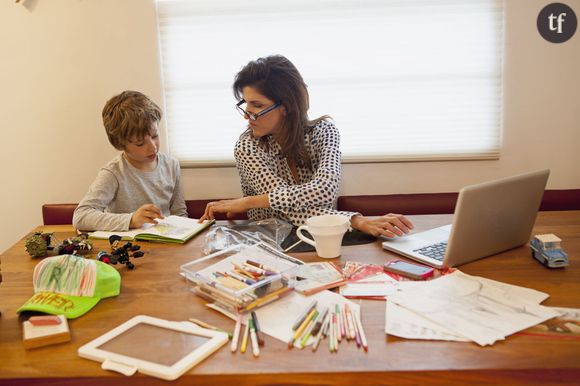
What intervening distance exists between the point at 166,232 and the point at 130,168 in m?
0.58

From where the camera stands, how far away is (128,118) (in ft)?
6.56

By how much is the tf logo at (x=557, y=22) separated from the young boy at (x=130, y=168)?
6.38 feet

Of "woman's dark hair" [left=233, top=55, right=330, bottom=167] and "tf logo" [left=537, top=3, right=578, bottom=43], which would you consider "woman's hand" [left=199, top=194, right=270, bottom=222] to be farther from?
"tf logo" [left=537, top=3, right=578, bottom=43]

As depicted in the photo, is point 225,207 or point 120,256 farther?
point 225,207

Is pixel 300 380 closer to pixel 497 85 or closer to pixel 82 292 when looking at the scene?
pixel 82 292

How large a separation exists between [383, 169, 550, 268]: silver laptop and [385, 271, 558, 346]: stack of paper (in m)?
0.10

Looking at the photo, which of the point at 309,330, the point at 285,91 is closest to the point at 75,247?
the point at 309,330

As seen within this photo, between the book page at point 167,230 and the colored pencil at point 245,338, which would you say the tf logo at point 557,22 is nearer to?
the book page at point 167,230

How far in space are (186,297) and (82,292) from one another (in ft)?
0.77

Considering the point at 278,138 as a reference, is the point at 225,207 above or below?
below

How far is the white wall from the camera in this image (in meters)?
2.60

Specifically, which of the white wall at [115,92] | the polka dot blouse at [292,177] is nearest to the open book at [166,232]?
the polka dot blouse at [292,177]

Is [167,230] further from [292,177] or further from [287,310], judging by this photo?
[287,310]

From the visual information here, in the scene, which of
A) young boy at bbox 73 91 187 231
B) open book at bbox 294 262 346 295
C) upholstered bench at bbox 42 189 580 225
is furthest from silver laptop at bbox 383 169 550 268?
upholstered bench at bbox 42 189 580 225
